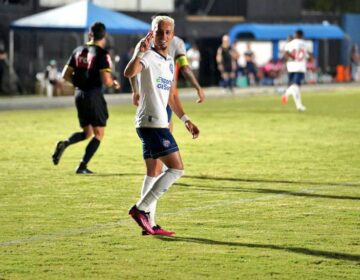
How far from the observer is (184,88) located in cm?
5197

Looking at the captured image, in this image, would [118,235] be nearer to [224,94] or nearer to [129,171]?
[129,171]

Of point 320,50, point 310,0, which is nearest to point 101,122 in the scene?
point 320,50

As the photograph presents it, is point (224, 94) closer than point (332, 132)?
No

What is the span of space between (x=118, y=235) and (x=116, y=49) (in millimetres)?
38676

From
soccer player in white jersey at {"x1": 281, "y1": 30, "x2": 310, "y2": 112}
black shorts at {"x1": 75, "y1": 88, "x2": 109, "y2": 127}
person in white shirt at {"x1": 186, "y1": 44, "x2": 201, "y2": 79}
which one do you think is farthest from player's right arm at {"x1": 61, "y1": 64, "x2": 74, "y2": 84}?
person in white shirt at {"x1": 186, "y1": 44, "x2": 201, "y2": 79}

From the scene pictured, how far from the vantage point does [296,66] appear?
33.8 metres

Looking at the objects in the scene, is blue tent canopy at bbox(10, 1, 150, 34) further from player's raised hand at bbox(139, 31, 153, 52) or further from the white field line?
player's raised hand at bbox(139, 31, 153, 52)

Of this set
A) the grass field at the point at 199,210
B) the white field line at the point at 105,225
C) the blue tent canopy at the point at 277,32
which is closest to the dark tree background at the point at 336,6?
the blue tent canopy at the point at 277,32

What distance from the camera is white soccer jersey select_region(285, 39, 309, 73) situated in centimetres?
3372

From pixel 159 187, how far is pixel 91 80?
6.21 m

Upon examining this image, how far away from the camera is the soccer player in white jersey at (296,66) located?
33.5m

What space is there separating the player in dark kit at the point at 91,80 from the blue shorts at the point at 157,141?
548 cm

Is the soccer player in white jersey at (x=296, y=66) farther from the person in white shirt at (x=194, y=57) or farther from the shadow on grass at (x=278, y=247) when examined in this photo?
the shadow on grass at (x=278, y=247)

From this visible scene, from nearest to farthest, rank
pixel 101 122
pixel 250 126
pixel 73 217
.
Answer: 1. pixel 73 217
2. pixel 101 122
3. pixel 250 126
